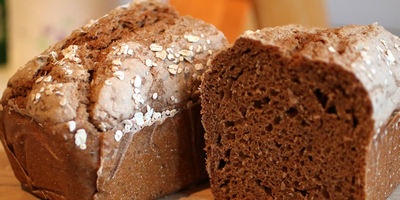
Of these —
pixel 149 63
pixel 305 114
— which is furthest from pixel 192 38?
pixel 305 114

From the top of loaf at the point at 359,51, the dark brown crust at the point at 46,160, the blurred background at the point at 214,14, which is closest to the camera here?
the top of loaf at the point at 359,51

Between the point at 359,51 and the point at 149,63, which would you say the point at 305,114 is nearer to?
the point at 359,51

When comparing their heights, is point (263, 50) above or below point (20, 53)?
above

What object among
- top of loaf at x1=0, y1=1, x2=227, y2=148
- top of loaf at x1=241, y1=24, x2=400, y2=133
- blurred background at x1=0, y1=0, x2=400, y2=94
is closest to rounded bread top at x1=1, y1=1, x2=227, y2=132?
top of loaf at x1=0, y1=1, x2=227, y2=148

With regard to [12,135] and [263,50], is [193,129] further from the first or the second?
[12,135]

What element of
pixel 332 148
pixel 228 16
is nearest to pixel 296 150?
pixel 332 148

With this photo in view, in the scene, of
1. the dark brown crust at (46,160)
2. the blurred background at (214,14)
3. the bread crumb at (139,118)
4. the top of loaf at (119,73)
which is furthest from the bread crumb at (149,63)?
the blurred background at (214,14)

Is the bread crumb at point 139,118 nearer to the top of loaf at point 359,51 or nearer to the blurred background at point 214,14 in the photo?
the top of loaf at point 359,51

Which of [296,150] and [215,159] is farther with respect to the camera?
[215,159]

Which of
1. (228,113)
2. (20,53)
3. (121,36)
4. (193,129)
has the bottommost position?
(20,53)
